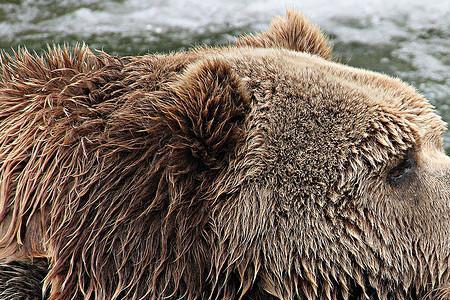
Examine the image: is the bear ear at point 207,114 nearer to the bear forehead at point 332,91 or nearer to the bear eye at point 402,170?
the bear forehead at point 332,91

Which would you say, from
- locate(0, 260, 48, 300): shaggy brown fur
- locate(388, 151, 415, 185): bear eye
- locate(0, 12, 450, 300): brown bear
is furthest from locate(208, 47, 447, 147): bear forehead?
locate(0, 260, 48, 300): shaggy brown fur

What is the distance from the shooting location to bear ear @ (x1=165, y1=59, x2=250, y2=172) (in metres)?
3.43

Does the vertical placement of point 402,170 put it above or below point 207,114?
below

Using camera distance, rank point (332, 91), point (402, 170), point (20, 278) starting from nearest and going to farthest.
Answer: point (20, 278) < point (332, 91) < point (402, 170)

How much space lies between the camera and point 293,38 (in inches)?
174

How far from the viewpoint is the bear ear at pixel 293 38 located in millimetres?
4371

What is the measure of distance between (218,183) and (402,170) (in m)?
0.91

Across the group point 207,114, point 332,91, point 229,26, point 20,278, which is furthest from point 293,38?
point 229,26

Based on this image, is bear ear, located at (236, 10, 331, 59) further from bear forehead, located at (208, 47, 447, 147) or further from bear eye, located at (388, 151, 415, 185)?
bear eye, located at (388, 151, 415, 185)

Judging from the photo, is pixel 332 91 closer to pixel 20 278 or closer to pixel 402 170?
pixel 402 170

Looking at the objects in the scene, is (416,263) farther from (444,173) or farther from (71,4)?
(71,4)

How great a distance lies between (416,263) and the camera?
3811 millimetres

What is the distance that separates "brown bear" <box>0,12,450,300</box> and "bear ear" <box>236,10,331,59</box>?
21.3 inches

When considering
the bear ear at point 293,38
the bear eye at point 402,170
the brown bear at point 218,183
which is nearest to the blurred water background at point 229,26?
the bear ear at point 293,38
